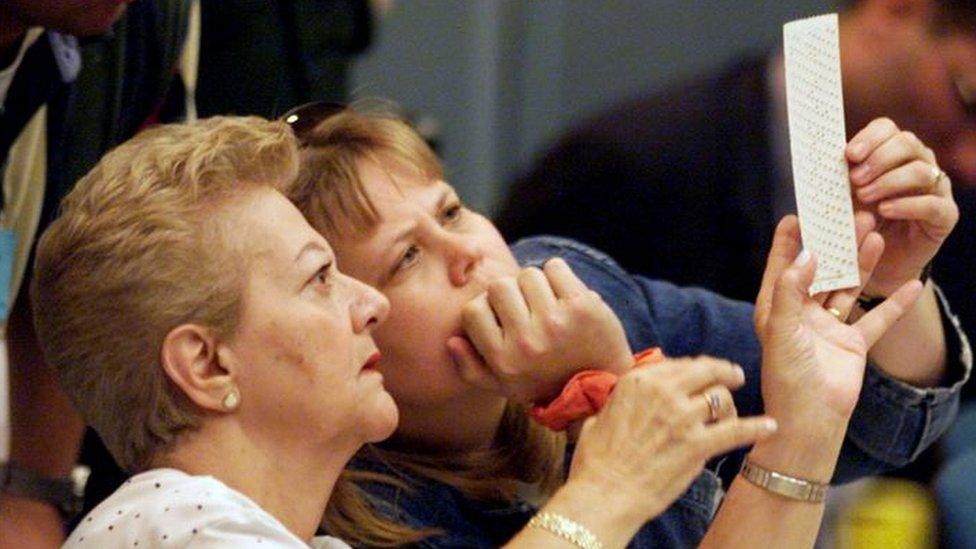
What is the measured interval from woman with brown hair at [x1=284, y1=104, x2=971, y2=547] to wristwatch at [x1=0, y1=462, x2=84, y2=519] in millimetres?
477

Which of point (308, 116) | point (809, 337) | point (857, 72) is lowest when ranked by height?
point (857, 72)

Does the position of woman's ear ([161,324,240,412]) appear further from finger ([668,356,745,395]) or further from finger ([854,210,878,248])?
finger ([854,210,878,248])

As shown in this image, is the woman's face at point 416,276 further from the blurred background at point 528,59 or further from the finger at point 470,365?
the blurred background at point 528,59

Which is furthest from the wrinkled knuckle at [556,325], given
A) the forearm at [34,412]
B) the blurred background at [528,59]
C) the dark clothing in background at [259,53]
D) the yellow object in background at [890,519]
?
the blurred background at [528,59]

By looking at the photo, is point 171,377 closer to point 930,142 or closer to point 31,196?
point 31,196

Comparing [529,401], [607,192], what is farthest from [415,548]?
[607,192]

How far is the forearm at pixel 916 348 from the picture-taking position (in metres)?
1.95

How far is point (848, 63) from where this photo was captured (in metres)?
2.97

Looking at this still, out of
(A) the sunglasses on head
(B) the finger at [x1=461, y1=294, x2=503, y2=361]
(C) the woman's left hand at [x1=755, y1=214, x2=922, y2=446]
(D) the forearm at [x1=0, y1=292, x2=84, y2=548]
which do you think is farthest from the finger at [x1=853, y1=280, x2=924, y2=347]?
(D) the forearm at [x1=0, y1=292, x2=84, y2=548]

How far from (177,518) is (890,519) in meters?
1.79

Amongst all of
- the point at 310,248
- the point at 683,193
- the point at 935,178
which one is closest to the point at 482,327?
the point at 310,248

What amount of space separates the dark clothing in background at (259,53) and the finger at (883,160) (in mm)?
1112

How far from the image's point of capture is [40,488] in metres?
2.16

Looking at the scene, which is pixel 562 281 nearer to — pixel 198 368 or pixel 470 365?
pixel 470 365
